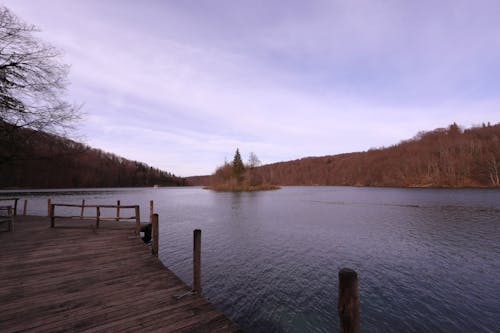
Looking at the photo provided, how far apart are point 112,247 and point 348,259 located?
39.1ft

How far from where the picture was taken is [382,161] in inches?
5674

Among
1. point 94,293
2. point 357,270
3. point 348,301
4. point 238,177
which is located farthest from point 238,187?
point 348,301

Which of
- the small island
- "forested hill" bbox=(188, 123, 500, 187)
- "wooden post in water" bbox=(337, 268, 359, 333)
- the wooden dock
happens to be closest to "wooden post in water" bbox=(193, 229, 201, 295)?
the wooden dock

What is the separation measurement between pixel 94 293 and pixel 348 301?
227 inches

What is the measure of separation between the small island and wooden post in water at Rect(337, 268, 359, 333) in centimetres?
8033

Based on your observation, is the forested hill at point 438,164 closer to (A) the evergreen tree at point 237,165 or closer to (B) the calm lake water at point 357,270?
(A) the evergreen tree at point 237,165

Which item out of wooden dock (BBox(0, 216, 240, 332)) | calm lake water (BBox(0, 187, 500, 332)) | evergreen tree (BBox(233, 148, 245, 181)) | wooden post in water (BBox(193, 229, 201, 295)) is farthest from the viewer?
evergreen tree (BBox(233, 148, 245, 181))

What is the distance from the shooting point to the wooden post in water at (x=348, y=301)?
112 inches

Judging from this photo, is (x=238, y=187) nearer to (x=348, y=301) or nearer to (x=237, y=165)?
(x=237, y=165)

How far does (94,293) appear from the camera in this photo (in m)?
5.32

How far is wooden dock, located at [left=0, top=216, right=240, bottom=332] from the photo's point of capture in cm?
409

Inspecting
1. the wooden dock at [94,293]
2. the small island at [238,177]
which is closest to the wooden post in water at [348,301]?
the wooden dock at [94,293]

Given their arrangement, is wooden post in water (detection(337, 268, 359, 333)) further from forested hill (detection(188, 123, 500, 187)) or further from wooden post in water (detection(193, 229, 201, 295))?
forested hill (detection(188, 123, 500, 187))

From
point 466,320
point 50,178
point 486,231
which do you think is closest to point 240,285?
point 466,320
